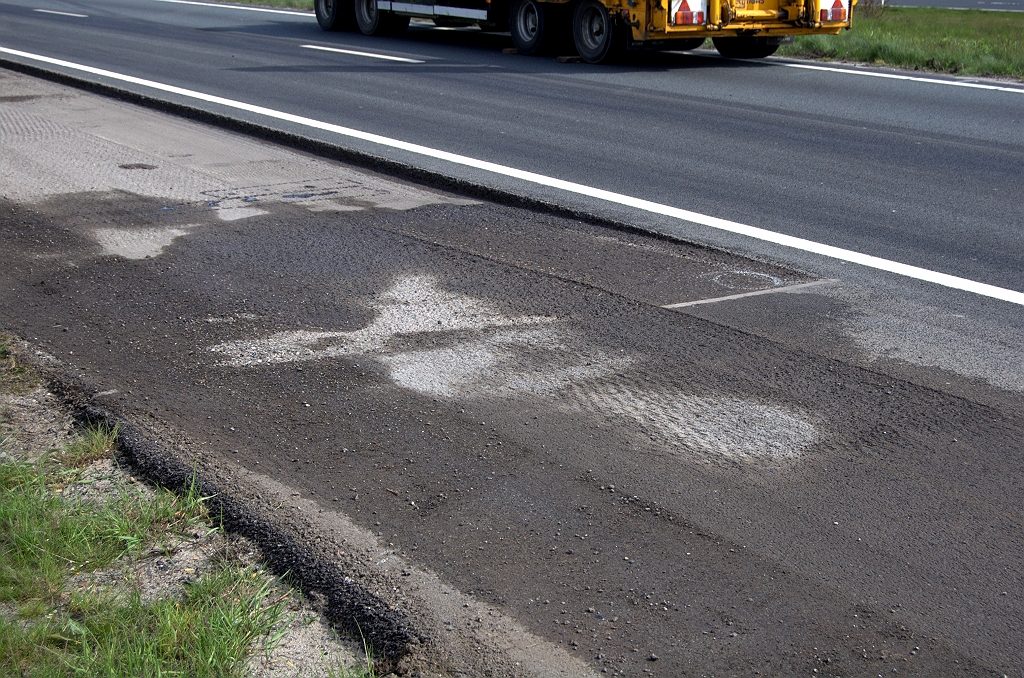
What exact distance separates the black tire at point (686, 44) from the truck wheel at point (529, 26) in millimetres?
2107

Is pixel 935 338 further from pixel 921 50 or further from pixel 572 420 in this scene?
pixel 921 50

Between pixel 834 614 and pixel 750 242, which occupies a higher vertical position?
pixel 750 242

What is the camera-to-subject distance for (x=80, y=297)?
229 inches

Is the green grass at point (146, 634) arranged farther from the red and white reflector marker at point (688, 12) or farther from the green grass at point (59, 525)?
the red and white reflector marker at point (688, 12)

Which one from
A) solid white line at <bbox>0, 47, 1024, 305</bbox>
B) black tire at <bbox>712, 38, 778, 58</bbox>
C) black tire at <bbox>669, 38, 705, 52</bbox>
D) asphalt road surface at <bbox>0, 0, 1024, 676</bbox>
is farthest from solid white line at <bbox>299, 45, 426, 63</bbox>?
asphalt road surface at <bbox>0, 0, 1024, 676</bbox>

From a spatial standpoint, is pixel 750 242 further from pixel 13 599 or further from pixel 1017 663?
pixel 13 599

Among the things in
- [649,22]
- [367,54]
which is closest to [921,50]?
[649,22]

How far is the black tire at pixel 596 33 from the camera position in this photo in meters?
16.5

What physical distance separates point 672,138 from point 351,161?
3.24 metres

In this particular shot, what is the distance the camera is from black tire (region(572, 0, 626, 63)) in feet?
54.0

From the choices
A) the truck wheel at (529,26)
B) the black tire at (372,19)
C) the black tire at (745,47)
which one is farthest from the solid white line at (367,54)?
the black tire at (745,47)

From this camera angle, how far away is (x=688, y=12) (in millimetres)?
15516

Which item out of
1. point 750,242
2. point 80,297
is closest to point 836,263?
point 750,242

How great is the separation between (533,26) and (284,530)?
1556 cm
